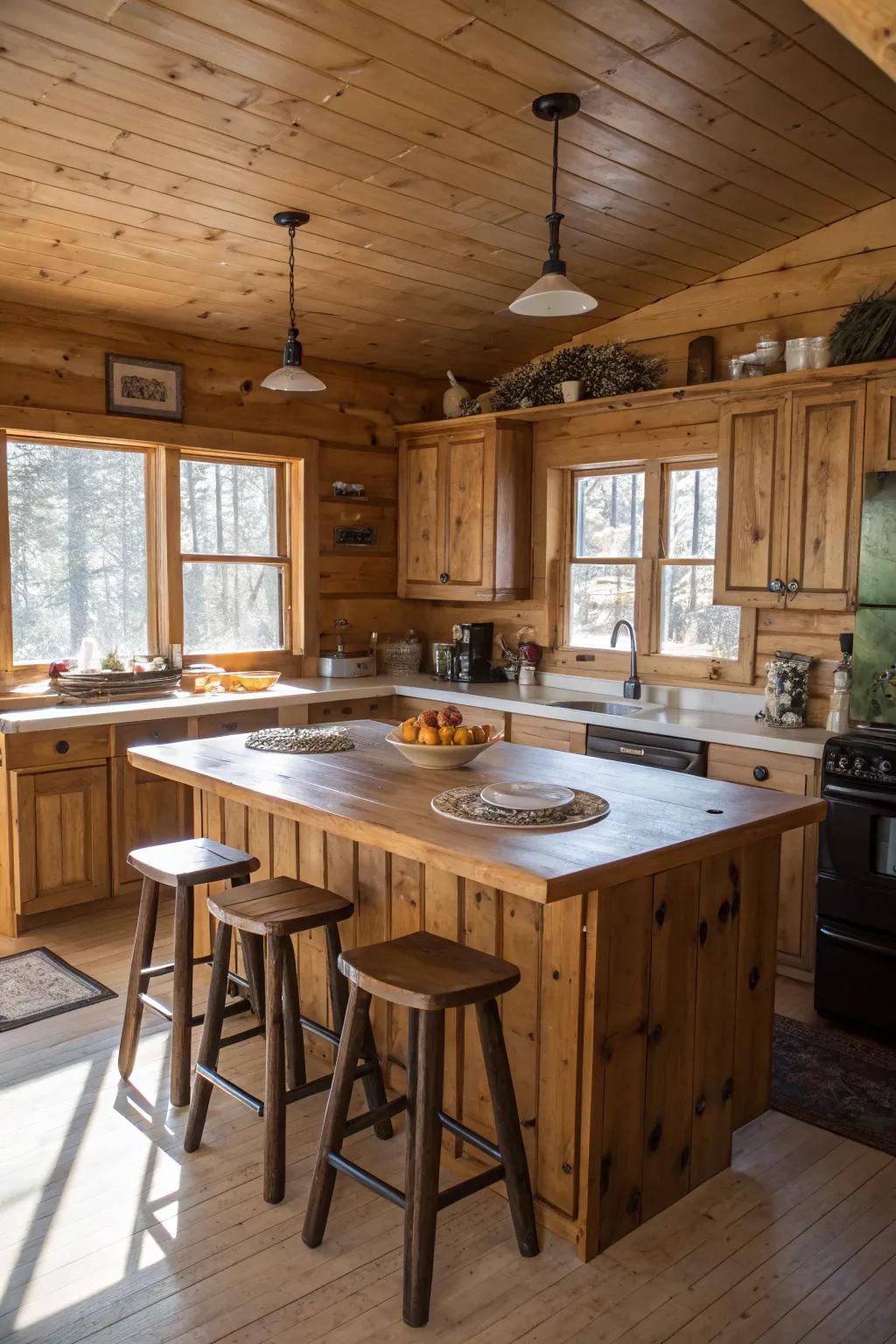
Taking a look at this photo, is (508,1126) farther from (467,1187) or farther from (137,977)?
(137,977)

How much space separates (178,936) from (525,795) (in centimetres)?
103

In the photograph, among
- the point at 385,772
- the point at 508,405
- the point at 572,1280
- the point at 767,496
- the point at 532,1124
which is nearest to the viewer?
the point at 572,1280

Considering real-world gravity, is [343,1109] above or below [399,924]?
below

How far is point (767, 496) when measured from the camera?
398cm

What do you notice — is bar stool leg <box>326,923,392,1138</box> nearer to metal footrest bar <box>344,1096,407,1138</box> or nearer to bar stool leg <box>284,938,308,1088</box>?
bar stool leg <box>284,938,308,1088</box>

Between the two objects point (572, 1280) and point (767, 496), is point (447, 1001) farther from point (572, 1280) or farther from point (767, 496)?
point (767, 496)

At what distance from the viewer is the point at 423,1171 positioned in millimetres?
1987

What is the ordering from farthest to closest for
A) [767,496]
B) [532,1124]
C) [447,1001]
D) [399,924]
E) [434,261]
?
[434,261] → [767,496] → [399,924] → [532,1124] → [447,1001]

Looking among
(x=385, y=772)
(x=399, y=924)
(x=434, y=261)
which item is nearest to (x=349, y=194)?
(x=434, y=261)

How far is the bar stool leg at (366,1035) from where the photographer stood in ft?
8.36

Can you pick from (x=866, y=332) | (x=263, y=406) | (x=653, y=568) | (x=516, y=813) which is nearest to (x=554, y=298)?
(x=516, y=813)

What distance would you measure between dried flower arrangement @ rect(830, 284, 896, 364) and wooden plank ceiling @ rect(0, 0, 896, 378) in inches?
19.3

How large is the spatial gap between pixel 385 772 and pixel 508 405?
2.87 m

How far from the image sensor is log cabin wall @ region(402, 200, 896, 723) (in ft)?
13.3
